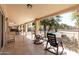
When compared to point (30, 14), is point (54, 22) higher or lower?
lower

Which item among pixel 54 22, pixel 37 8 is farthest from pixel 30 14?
pixel 37 8

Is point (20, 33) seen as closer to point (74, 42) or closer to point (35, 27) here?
point (35, 27)

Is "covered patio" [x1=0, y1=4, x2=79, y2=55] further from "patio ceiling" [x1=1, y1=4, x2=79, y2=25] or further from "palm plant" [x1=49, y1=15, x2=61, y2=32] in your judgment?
"palm plant" [x1=49, y1=15, x2=61, y2=32]

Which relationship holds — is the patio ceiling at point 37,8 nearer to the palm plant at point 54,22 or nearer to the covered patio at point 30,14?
the covered patio at point 30,14

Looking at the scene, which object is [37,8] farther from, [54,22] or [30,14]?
[30,14]

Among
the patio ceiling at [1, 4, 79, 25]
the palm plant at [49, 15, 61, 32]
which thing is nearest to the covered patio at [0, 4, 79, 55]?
the patio ceiling at [1, 4, 79, 25]

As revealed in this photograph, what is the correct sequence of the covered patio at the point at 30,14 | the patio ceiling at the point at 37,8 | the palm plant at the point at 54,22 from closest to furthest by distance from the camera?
1. the patio ceiling at the point at 37,8
2. the covered patio at the point at 30,14
3. the palm plant at the point at 54,22

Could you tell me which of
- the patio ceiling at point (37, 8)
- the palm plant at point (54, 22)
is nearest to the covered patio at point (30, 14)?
the patio ceiling at point (37, 8)
